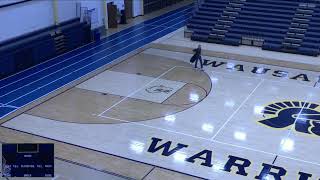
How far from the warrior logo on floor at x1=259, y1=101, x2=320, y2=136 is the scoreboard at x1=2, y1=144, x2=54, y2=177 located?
10.3m

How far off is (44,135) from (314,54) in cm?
1831

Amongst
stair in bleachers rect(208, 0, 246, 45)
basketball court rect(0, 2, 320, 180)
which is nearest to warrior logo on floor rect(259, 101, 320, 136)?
basketball court rect(0, 2, 320, 180)

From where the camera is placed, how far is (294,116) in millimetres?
20812

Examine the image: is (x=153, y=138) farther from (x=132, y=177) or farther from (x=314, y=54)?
(x=314, y=54)

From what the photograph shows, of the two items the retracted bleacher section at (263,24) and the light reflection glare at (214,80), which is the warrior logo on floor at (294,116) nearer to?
the light reflection glare at (214,80)

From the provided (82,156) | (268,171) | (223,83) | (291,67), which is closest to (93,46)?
(223,83)

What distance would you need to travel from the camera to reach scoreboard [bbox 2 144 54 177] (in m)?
12.9

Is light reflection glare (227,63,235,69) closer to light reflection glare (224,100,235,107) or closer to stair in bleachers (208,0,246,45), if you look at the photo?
stair in bleachers (208,0,246,45)

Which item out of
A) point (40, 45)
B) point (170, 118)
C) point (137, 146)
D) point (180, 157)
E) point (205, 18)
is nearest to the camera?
point (180, 157)

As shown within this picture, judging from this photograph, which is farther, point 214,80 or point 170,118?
point 214,80

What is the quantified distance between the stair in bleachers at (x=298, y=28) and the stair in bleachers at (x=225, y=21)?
3.78 metres

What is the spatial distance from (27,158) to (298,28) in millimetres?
23778

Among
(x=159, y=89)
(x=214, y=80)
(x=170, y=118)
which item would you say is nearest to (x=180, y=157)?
(x=170, y=118)

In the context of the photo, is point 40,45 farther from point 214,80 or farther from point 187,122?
point 187,122
